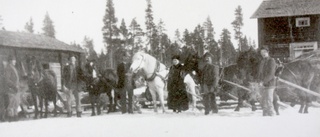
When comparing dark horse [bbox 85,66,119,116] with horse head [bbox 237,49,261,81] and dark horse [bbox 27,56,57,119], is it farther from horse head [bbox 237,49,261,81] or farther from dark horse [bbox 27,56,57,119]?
horse head [bbox 237,49,261,81]

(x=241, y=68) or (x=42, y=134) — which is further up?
(x=241, y=68)

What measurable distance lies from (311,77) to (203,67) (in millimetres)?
1835

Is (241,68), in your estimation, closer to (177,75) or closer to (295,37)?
(177,75)

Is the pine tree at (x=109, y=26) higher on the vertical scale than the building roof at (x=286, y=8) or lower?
lower

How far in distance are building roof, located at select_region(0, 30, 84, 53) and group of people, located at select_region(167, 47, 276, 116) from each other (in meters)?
4.86

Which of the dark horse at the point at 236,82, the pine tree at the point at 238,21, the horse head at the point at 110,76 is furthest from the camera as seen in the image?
the horse head at the point at 110,76

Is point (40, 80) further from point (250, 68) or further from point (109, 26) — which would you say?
point (250, 68)

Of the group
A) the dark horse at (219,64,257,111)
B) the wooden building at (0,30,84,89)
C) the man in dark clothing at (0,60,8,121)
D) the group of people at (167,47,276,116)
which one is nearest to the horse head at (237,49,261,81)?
the dark horse at (219,64,257,111)

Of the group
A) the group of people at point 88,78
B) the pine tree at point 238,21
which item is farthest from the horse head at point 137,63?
the pine tree at point 238,21

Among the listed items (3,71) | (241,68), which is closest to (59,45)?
(3,71)

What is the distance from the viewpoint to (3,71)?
7.64m

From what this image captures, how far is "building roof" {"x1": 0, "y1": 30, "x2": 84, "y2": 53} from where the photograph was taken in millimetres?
10766

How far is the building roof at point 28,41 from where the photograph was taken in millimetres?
10766

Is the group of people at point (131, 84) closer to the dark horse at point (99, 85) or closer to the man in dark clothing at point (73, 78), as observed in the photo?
the man in dark clothing at point (73, 78)
